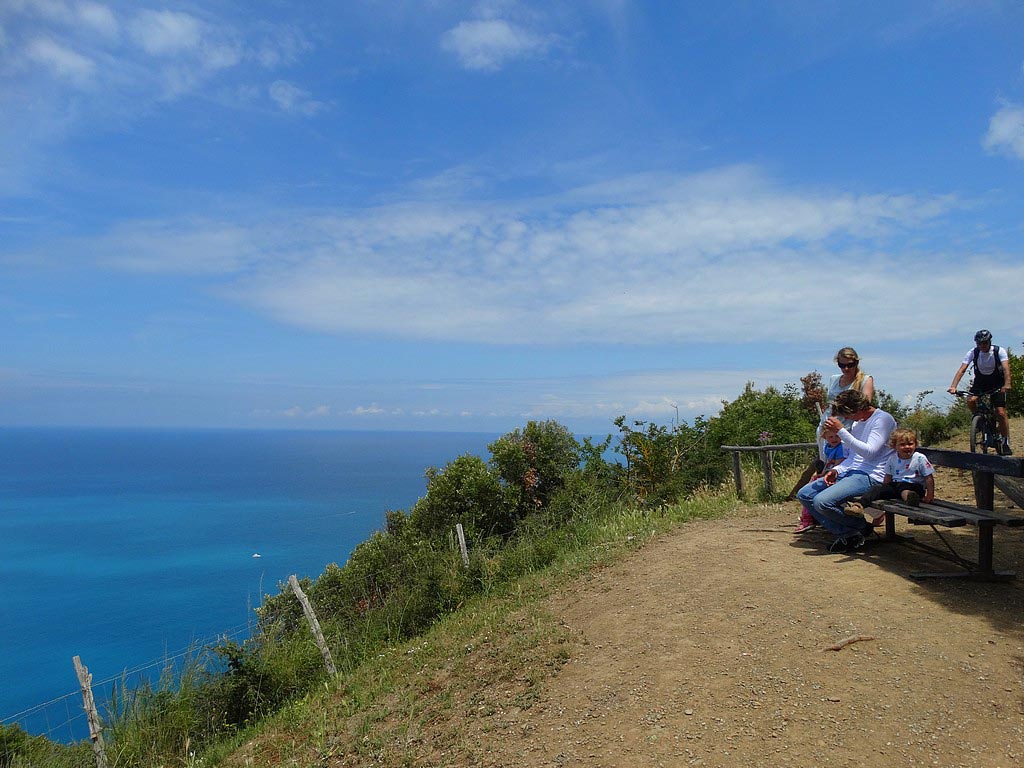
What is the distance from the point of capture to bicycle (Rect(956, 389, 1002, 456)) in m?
9.92

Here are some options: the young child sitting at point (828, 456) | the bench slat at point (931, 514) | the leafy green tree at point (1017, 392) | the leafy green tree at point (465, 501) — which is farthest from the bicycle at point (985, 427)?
the leafy green tree at point (465, 501)

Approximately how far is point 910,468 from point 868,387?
121 centimetres

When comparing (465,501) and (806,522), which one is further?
(465,501)

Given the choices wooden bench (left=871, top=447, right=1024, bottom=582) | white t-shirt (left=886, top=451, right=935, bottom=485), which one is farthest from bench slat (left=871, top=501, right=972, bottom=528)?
white t-shirt (left=886, top=451, right=935, bottom=485)

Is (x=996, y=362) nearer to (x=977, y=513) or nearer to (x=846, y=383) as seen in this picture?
(x=846, y=383)

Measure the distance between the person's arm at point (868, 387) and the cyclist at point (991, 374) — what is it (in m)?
2.97

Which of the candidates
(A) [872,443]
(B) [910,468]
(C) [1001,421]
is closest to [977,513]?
(B) [910,468]

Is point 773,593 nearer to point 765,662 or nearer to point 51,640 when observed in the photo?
point 765,662

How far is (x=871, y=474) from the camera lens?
695 cm

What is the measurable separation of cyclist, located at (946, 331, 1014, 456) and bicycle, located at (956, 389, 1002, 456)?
0.14 feet

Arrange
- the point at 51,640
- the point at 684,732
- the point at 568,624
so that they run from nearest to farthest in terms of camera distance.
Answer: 1. the point at 684,732
2. the point at 568,624
3. the point at 51,640

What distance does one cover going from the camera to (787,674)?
466cm

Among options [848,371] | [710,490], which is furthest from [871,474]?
[710,490]

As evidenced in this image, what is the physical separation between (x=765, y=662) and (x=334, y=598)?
40.3 ft
